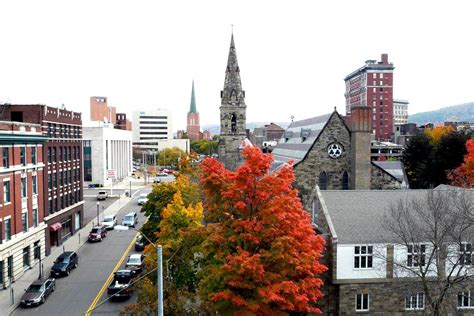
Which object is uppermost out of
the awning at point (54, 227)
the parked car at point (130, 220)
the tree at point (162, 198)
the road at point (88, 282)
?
the tree at point (162, 198)

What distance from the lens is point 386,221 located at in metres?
26.6

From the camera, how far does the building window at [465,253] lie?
24619 mm

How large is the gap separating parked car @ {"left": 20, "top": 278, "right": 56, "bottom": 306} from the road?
0.38 m

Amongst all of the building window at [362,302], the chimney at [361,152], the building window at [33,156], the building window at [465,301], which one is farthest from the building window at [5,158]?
the building window at [465,301]

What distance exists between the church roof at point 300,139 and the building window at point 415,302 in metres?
19.7

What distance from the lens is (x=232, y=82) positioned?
2958 inches

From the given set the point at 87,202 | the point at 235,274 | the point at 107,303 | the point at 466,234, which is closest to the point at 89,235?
the point at 107,303

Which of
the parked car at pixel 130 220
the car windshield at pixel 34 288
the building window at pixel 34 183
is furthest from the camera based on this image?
the parked car at pixel 130 220

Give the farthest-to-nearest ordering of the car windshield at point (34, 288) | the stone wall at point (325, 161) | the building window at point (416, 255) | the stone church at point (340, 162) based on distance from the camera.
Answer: the stone wall at point (325, 161) < the stone church at point (340, 162) < the car windshield at point (34, 288) < the building window at point (416, 255)

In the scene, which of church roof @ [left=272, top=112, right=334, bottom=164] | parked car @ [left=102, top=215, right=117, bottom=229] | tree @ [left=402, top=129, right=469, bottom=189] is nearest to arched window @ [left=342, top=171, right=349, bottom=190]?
church roof @ [left=272, top=112, right=334, bottom=164]

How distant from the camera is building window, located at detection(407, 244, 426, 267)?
81.9ft

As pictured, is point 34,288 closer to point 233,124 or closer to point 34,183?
point 34,183

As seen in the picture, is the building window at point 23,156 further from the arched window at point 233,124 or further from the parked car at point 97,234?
the arched window at point 233,124

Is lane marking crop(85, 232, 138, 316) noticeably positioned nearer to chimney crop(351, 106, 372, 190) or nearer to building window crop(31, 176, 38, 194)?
building window crop(31, 176, 38, 194)
